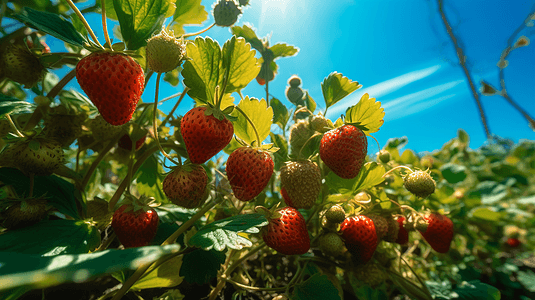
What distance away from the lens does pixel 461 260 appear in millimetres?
1424

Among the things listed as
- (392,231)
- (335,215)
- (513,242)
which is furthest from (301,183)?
(513,242)

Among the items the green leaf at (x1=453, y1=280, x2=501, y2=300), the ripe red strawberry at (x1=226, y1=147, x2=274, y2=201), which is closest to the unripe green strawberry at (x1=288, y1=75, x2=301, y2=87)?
the ripe red strawberry at (x1=226, y1=147, x2=274, y2=201)

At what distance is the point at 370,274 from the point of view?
31.3 inches

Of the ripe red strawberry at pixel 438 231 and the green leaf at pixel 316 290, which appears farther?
the ripe red strawberry at pixel 438 231

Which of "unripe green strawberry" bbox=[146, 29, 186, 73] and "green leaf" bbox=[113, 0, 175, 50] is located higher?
"green leaf" bbox=[113, 0, 175, 50]

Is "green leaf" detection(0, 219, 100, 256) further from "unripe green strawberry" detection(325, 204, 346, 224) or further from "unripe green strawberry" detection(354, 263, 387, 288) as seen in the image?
"unripe green strawberry" detection(354, 263, 387, 288)

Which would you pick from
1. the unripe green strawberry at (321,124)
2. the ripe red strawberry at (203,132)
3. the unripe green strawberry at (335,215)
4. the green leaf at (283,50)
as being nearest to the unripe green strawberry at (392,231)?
the unripe green strawberry at (335,215)

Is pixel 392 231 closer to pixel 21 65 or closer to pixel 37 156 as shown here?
pixel 37 156

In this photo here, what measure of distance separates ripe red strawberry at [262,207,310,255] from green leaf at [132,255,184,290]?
0.26 m

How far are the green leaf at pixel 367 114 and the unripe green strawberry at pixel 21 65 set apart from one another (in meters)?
0.81

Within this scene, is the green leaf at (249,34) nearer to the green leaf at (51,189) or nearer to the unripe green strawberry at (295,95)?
the unripe green strawberry at (295,95)

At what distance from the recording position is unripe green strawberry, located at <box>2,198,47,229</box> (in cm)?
50

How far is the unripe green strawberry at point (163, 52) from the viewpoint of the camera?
1.60 ft

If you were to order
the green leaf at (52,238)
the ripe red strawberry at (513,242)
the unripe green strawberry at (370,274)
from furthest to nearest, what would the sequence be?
1. the ripe red strawberry at (513,242)
2. the unripe green strawberry at (370,274)
3. the green leaf at (52,238)
